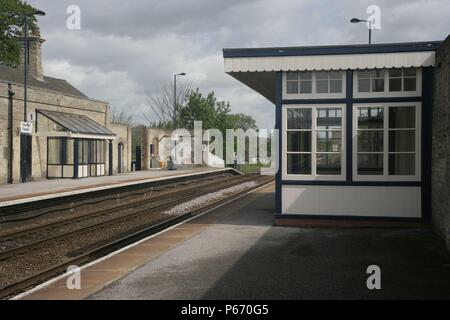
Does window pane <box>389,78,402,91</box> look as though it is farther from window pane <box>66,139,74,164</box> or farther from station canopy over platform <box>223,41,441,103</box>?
window pane <box>66,139,74,164</box>

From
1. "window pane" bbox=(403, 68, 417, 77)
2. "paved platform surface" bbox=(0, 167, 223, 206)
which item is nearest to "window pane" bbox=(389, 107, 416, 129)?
"window pane" bbox=(403, 68, 417, 77)

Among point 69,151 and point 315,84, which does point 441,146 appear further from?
point 69,151

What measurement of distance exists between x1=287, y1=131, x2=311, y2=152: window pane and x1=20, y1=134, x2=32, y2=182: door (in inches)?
711

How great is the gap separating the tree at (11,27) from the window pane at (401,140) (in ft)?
107

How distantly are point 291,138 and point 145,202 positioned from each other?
9368mm

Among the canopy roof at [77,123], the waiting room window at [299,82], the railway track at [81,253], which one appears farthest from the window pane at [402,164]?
the canopy roof at [77,123]

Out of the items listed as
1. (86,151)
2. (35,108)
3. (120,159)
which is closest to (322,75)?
(35,108)

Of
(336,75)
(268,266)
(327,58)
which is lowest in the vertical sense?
(268,266)

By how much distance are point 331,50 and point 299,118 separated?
1.67 m

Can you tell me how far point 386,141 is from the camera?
1124cm

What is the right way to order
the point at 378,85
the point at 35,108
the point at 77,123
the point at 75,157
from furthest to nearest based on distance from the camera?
the point at 77,123 → the point at 75,157 → the point at 35,108 → the point at 378,85

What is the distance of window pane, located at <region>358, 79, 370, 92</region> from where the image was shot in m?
11.5
